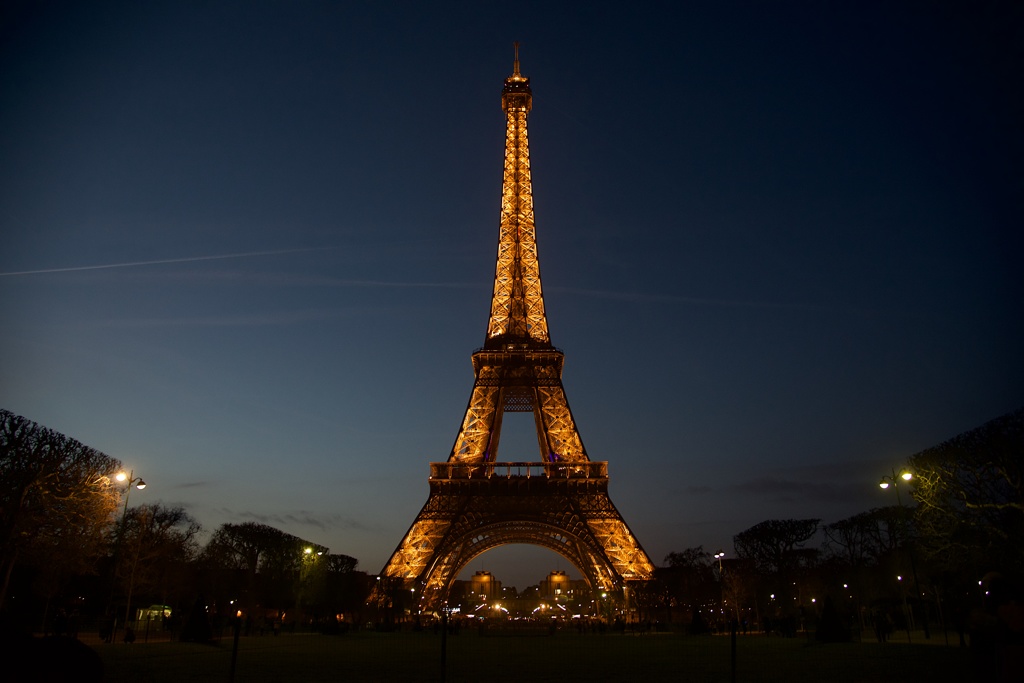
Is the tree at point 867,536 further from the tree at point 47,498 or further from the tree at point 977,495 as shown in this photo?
the tree at point 47,498

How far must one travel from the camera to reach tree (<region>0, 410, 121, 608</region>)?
3131 centimetres

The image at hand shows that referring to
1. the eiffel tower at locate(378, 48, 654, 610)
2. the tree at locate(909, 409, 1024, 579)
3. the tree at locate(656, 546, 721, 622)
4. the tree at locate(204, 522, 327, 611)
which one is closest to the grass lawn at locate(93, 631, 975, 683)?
the tree at locate(909, 409, 1024, 579)

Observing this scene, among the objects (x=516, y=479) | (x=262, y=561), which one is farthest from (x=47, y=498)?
(x=262, y=561)

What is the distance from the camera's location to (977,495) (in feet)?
110

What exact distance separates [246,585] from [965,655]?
199ft

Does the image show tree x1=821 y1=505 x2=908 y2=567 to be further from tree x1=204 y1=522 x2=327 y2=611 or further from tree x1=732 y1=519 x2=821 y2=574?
tree x1=204 y1=522 x2=327 y2=611

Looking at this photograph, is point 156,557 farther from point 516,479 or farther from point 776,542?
point 776,542

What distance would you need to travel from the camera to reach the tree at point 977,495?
30.9 meters

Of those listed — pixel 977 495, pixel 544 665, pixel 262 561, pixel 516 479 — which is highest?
pixel 516 479

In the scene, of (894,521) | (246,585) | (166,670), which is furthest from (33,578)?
(894,521)

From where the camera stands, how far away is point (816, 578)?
7300 centimetres

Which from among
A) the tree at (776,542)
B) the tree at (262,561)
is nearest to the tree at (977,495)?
the tree at (776,542)

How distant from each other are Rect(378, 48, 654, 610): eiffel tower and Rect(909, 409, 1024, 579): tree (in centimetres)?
2316

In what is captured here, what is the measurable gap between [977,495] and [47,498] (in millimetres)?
44042
